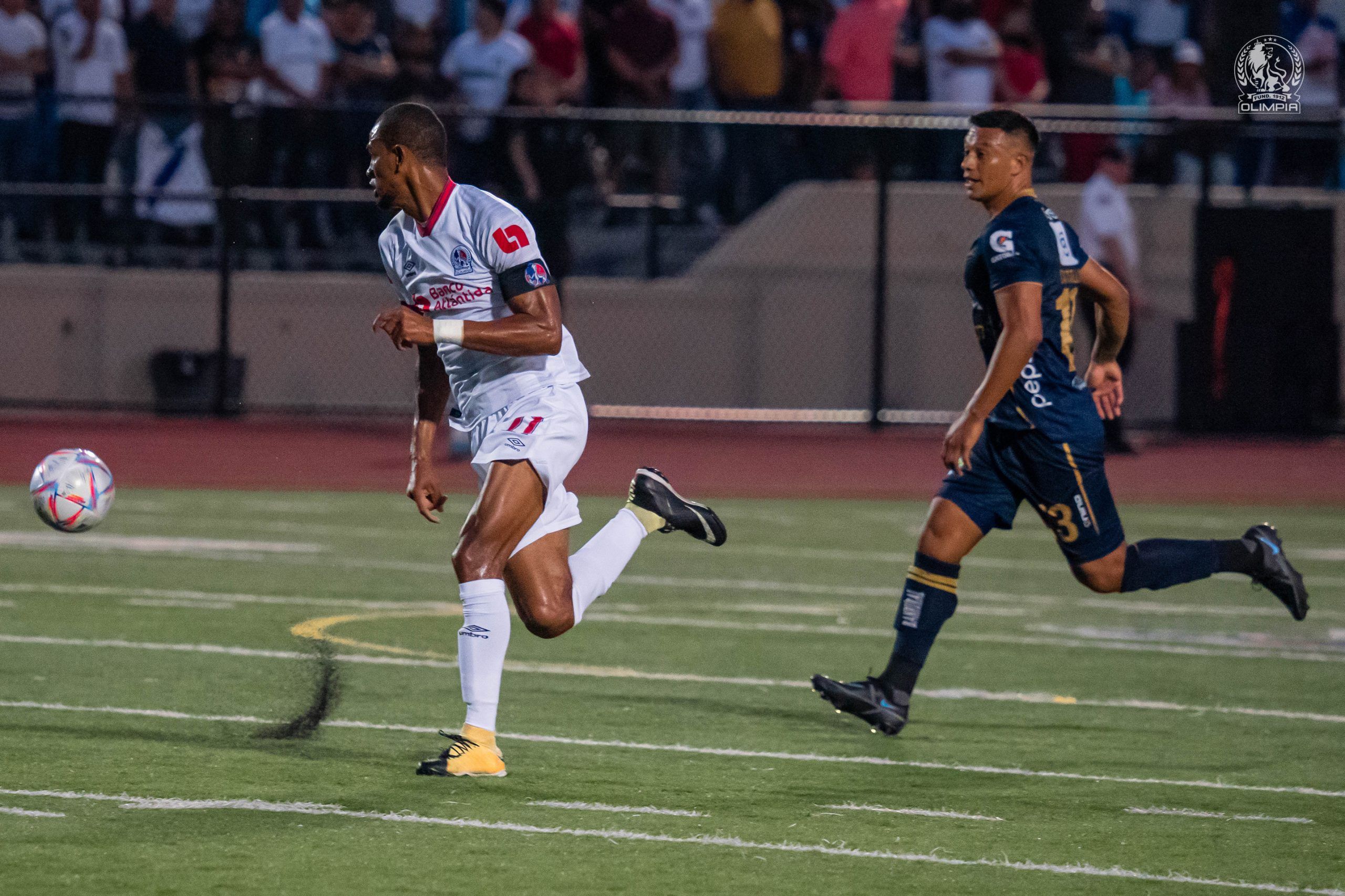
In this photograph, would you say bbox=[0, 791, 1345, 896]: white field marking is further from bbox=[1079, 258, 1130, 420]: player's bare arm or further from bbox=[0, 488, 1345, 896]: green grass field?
bbox=[1079, 258, 1130, 420]: player's bare arm

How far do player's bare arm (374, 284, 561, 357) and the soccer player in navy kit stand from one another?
61.0 inches

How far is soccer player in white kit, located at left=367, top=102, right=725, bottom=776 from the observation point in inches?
268

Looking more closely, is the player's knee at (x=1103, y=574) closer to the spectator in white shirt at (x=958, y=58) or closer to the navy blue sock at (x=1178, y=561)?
the navy blue sock at (x=1178, y=561)

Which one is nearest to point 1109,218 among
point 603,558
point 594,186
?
point 594,186

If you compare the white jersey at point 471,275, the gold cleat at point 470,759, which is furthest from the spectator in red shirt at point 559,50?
the gold cleat at point 470,759

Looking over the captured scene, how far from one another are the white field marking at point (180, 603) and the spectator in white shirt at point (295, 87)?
9.39 m

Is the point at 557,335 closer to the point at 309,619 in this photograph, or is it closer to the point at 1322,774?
the point at 1322,774

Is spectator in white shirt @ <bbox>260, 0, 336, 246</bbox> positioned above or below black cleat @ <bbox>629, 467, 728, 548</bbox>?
above

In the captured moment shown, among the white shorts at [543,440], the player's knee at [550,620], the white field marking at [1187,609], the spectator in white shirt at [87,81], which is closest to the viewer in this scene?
the white shorts at [543,440]

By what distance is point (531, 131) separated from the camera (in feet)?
63.0

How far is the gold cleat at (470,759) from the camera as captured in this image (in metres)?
6.75

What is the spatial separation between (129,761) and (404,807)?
3.66 feet

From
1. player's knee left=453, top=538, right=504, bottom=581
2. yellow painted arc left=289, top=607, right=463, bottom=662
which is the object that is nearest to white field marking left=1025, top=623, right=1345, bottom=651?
yellow painted arc left=289, top=607, right=463, bottom=662

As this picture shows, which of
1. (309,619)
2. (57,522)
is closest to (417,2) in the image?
(309,619)
